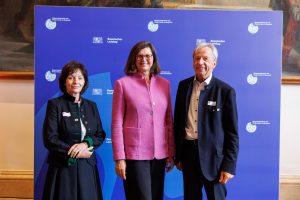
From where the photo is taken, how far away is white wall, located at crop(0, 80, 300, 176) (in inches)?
150

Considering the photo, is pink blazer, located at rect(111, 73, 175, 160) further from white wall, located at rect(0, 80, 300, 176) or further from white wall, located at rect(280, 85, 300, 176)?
white wall, located at rect(280, 85, 300, 176)

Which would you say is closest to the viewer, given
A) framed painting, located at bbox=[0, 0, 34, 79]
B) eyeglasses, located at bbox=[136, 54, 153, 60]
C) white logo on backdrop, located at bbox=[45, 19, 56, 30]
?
eyeglasses, located at bbox=[136, 54, 153, 60]

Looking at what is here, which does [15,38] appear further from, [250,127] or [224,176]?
[224,176]

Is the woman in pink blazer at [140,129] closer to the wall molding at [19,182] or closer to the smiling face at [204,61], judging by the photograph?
the smiling face at [204,61]

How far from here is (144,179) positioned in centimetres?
227

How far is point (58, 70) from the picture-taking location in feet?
10.1

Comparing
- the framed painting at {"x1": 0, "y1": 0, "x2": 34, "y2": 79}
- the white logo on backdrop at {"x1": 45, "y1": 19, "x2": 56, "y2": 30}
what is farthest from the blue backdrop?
the framed painting at {"x1": 0, "y1": 0, "x2": 34, "y2": 79}

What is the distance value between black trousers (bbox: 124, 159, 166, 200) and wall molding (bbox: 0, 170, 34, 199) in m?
1.93

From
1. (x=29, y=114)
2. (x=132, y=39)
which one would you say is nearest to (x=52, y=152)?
(x=132, y=39)

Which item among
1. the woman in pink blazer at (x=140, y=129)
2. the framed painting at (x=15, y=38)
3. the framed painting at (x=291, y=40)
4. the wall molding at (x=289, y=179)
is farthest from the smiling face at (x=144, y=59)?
the wall molding at (x=289, y=179)

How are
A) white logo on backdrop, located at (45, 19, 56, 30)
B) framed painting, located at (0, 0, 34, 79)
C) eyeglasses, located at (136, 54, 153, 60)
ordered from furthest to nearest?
framed painting, located at (0, 0, 34, 79), white logo on backdrop, located at (45, 19, 56, 30), eyeglasses, located at (136, 54, 153, 60)

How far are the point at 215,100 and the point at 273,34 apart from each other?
1183 mm

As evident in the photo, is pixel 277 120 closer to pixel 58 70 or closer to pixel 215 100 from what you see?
pixel 215 100

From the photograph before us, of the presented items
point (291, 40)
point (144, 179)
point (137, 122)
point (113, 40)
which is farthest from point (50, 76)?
point (291, 40)
